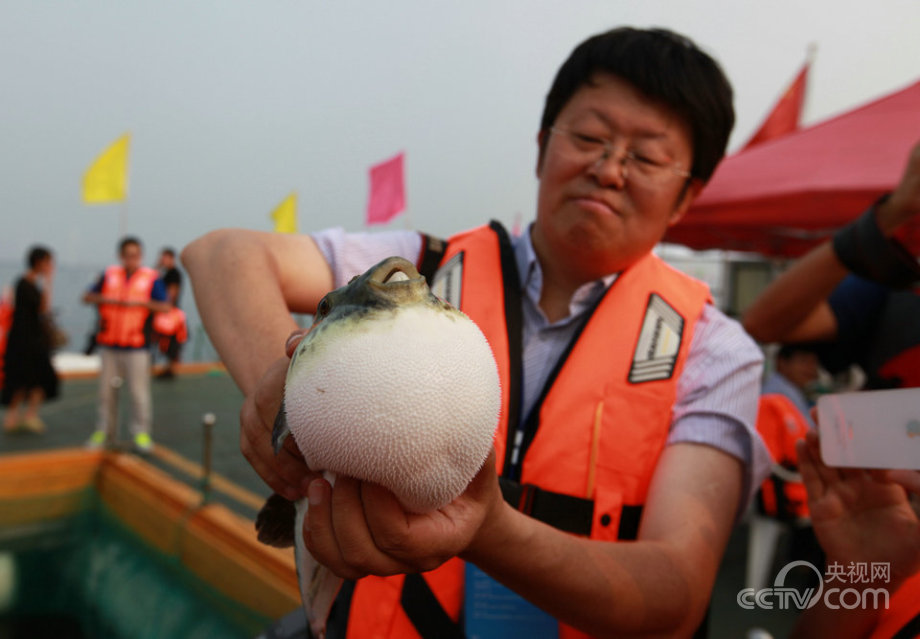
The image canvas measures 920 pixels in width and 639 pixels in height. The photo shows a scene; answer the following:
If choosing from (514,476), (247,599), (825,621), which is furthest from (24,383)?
(825,621)

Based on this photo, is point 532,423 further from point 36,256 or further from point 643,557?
point 36,256

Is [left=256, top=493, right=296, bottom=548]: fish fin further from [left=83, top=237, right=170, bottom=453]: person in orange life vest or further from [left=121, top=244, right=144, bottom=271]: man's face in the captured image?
[left=121, top=244, right=144, bottom=271]: man's face

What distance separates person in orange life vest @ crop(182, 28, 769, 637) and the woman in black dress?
6.40 meters

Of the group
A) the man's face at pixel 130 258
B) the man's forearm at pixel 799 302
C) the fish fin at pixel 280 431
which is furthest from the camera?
the man's face at pixel 130 258

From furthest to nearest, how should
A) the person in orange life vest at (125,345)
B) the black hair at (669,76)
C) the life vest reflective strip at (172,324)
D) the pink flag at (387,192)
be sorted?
1. the life vest reflective strip at (172,324)
2. the pink flag at (387,192)
3. the person in orange life vest at (125,345)
4. the black hair at (669,76)

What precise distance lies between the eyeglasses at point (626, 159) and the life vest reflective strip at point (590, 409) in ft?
0.83

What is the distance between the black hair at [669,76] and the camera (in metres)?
1.31

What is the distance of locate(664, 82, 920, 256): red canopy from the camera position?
4.42m

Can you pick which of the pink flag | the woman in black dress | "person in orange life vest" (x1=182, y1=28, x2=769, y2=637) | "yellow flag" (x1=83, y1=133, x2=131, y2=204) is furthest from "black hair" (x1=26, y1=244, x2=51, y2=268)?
"person in orange life vest" (x1=182, y1=28, x2=769, y2=637)

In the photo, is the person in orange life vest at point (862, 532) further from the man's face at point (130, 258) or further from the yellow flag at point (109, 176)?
the yellow flag at point (109, 176)

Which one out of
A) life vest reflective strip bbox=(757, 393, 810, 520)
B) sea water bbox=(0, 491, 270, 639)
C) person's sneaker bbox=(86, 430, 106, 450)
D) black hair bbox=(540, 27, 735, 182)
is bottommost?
sea water bbox=(0, 491, 270, 639)

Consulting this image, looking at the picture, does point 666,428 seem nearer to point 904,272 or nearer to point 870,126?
point 904,272

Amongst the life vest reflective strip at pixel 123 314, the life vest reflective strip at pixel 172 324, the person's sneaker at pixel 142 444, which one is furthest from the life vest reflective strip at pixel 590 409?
the life vest reflective strip at pixel 172 324

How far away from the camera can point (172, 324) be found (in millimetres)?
9688
